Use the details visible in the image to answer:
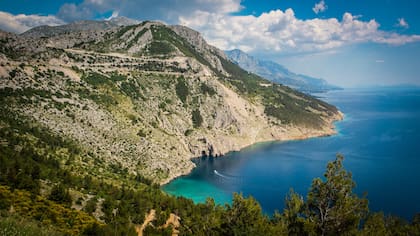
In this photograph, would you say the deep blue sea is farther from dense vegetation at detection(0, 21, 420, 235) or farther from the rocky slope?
dense vegetation at detection(0, 21, 420, 235)

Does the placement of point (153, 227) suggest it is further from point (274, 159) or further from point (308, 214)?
point (274, 159)

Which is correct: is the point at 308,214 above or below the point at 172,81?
below

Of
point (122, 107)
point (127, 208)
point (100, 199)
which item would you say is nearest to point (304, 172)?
point (122, 107)

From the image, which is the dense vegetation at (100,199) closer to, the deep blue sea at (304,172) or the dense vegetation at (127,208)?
the dense vegetation at (127,208)

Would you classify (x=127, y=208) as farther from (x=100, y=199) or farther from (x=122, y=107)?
(x=122, y=107)

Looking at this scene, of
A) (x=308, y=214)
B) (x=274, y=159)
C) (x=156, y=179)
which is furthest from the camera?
(x=274, y=159)

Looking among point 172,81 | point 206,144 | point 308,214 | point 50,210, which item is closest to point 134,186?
point 50,210

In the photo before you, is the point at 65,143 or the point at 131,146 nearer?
the point at 65,143
